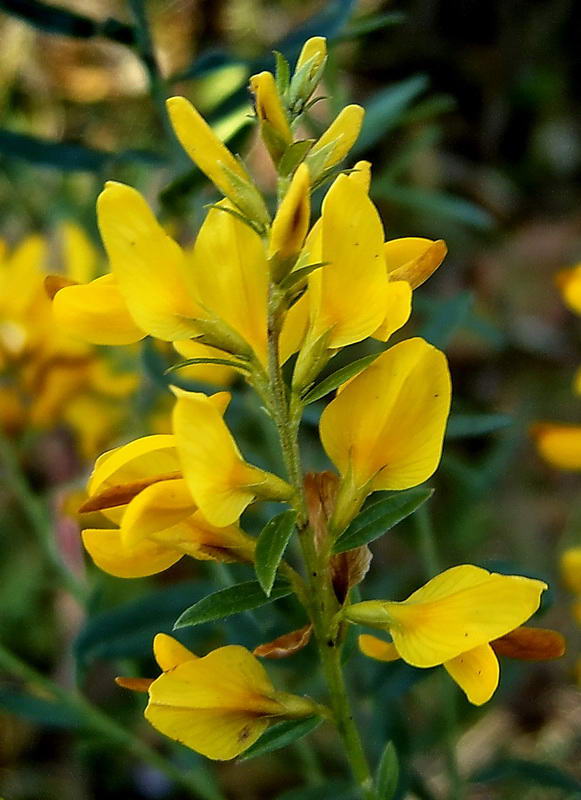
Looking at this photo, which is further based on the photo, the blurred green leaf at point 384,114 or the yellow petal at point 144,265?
the blurred green leaf at point 384,114

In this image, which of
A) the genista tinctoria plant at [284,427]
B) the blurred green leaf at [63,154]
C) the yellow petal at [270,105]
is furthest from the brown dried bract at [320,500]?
the blurred green leaf at [63,154]

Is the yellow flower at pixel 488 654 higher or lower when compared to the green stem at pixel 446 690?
higher

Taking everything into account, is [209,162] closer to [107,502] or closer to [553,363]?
[107,502]

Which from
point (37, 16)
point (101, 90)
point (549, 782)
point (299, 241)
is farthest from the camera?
point (101, 90)

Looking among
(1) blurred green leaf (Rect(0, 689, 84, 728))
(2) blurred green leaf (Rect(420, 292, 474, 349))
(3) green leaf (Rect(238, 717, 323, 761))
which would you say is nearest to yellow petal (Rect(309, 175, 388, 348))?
(3) green leaf (Rect(238, 717, 323, 761))

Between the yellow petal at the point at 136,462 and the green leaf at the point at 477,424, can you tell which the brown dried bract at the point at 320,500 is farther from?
the green leaf at the point at 477,424

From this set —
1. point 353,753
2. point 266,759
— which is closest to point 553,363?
point 266,759
